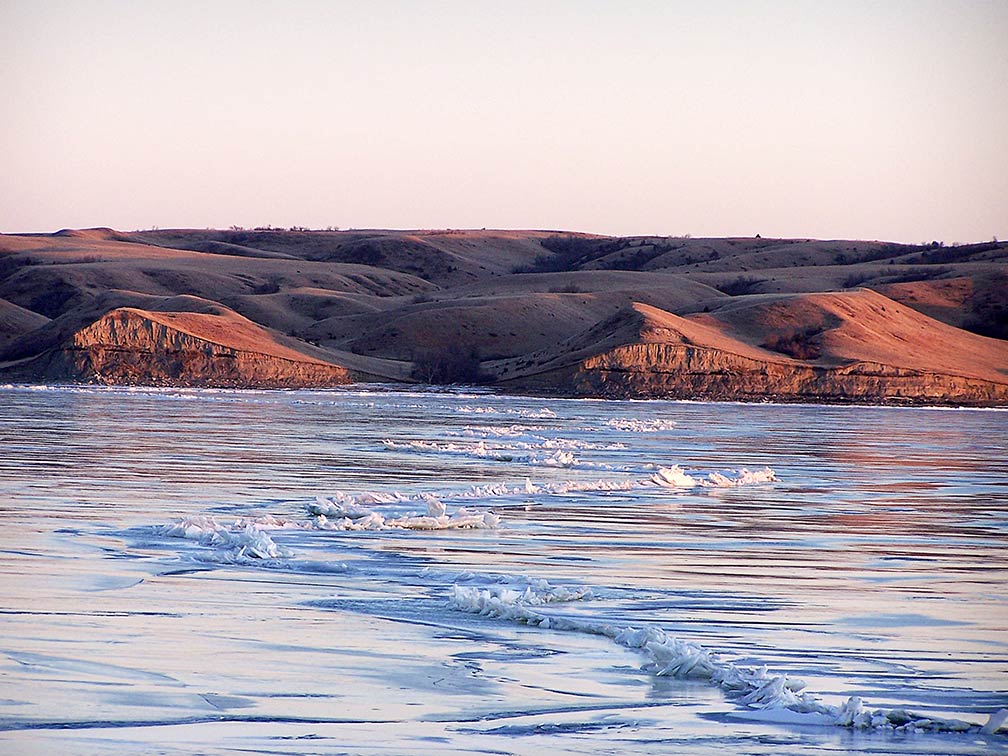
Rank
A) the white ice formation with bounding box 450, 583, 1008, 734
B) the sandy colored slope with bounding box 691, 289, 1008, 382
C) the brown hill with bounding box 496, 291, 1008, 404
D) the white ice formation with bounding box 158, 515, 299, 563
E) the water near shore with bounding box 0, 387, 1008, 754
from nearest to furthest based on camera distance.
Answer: the water near shore with bounding box 0, 387, 1008, 754
the white ice formation with bounding box 450, 583, 1008, 734
the white ice formation with bounding box 158, 515, 299, 563
the brown hill with bounding box 496, 291, 1008, 404
the sandy colored slope with bounding box 691, 289, 1008, 382

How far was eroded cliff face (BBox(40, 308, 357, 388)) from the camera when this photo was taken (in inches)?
2430

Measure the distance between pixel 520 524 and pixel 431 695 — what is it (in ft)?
24.8

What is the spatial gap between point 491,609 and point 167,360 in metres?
55.3

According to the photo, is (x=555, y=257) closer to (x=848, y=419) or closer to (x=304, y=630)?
(x=848, y=419)

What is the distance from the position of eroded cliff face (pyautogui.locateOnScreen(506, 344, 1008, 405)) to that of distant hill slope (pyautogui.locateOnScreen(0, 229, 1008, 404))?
0.08 meters

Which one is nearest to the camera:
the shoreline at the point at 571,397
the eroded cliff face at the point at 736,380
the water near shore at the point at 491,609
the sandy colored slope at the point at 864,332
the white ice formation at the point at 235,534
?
the water near shore at the point at 491,609

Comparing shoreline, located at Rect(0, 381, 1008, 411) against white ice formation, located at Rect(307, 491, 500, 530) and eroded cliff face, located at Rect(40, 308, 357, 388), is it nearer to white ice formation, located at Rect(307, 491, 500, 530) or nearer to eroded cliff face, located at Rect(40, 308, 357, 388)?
eroded cliff face, located at Rect(40, 308, 357, 388)

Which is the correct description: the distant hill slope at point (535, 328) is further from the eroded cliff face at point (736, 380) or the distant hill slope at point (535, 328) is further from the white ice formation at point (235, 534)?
the white ice formation at point (235, 534)

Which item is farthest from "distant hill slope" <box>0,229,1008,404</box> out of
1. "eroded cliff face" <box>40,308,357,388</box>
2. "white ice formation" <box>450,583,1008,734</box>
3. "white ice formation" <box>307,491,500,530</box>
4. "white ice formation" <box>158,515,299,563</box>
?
"white ice formation" <box>450,583,1008,734</box>

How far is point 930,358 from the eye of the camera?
67.9 metres

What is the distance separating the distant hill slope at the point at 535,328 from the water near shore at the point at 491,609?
133 ft

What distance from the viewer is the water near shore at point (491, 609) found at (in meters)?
7.09

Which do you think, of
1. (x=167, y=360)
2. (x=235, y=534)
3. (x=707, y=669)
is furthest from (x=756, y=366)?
(x=707, y=669)

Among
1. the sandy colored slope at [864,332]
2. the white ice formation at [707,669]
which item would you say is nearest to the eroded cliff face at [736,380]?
the sandy colored slope at [864,332]
